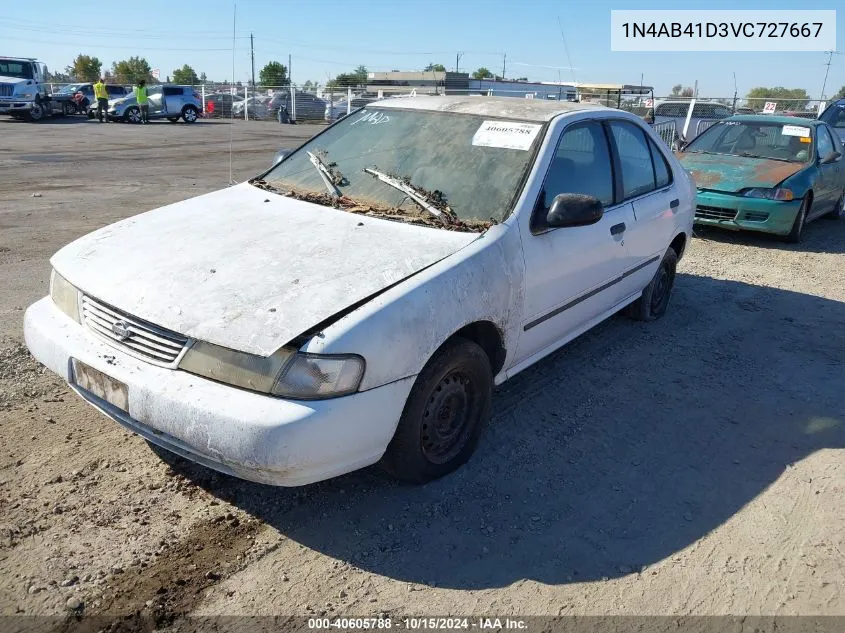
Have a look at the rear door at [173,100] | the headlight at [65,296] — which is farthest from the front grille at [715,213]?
the rear door at [173,100]

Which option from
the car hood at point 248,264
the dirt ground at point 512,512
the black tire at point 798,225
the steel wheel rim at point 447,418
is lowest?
the dirt ground at point 512,512

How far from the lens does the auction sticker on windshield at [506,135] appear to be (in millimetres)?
3879

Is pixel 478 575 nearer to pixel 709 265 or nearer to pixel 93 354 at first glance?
pixel 93 354

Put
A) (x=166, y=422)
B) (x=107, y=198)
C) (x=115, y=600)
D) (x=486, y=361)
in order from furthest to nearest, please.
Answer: (x=107, y=198), (x=486, y=361), (x=166, y=422), (x=115, y=600)

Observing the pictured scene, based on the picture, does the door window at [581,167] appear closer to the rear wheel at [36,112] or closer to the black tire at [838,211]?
the black tire at [838,211]

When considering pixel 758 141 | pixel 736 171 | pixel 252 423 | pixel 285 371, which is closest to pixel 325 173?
pixel 285 371

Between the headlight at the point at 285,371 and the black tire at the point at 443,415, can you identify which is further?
the black tire at the point at 443,415

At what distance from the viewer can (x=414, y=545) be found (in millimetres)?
2879

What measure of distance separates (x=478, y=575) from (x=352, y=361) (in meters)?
0.98

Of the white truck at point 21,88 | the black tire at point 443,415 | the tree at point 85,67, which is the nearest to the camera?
the black tire at point 443,415

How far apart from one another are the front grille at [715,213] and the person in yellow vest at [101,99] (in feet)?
78.1

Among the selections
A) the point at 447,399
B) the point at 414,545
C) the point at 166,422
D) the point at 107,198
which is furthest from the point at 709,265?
the point at 107,198

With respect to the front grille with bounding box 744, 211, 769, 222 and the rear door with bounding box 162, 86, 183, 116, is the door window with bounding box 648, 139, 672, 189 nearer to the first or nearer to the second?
the front grille with bounding box 744, 211, 769, 222

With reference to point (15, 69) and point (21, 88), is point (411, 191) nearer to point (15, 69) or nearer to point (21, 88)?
point (21, 88)
